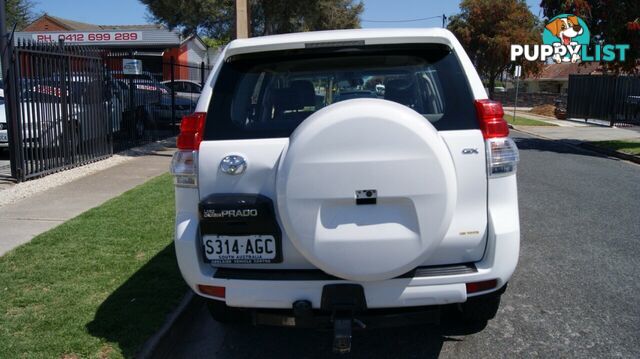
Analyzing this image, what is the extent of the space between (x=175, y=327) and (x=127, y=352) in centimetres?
55

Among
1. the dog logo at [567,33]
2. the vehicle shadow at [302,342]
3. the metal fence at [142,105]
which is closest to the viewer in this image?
the vehicle shadow at [302,342]

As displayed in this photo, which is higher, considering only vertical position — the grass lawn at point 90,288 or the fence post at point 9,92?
the fence post at point 9,92

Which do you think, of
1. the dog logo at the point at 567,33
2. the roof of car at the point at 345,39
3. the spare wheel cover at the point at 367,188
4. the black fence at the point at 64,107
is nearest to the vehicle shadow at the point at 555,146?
the dog logo at the point at 567,33

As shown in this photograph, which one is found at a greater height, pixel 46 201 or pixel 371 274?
pixel 371 274

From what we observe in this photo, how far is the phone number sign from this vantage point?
3794cm

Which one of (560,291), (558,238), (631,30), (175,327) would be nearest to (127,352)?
(175,327)

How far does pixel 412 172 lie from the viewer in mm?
2869

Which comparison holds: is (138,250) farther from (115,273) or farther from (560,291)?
(560,291)

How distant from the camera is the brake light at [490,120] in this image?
318 cm

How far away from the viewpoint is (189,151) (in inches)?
129

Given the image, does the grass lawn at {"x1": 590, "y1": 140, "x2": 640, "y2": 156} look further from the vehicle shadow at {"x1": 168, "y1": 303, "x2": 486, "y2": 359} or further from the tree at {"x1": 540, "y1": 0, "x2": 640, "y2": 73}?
the vehicle shadow at {"x1": 168, "y1": 303, "x2": 486, "y2": 359}

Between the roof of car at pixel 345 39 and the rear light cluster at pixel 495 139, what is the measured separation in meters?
0.43

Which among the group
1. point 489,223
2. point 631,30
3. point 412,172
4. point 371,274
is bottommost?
point 371,274

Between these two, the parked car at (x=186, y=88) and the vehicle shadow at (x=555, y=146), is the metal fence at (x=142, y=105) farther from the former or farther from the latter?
the vehicle shadow at (x=555, y=146)
